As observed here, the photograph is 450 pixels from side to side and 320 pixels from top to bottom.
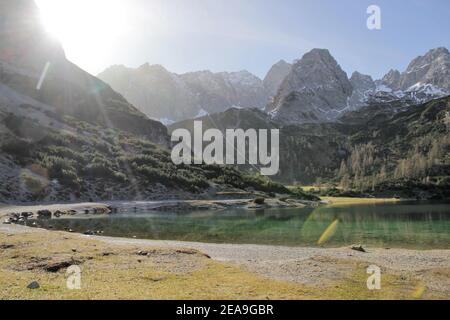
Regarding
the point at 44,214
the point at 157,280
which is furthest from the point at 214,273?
the point at 44,214

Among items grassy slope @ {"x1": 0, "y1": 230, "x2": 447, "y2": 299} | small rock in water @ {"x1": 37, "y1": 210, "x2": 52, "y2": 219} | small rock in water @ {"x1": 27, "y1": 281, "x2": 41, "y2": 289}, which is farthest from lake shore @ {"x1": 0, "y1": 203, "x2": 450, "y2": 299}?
small rock in water @ {"x1": 37, "y1": 210, "x2": 52, "y2": 219}

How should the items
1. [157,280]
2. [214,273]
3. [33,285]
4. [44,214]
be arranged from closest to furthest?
1. [33,285]
2. [157,280]
3. [214,273]
4. [44,214]

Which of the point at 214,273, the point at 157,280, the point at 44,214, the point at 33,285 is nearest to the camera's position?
the point at 33,285

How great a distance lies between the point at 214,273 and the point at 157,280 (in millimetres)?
5491

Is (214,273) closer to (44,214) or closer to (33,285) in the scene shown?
(33,285)

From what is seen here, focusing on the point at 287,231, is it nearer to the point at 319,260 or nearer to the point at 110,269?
the point at 319,260

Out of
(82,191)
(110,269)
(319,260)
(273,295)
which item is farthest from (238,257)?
(82,191)

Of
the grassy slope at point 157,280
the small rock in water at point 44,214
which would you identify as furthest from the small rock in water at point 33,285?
the small rock in water at point 44,214

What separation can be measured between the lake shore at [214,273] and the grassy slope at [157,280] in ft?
0.18

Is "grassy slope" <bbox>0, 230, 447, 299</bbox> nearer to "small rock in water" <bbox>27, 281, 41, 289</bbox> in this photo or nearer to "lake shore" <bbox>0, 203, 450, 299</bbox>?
"lake shore" <bbox>0, 203, 450, 299</bbox>

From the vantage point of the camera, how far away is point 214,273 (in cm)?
3228

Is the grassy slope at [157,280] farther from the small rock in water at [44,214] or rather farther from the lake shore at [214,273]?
the small rock in water at [44,214]

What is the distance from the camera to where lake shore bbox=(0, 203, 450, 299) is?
24.5 metres

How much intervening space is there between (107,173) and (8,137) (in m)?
43.4
